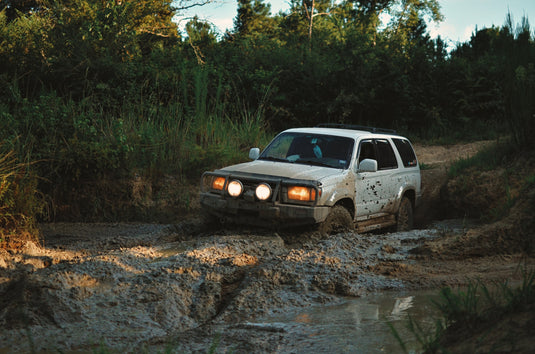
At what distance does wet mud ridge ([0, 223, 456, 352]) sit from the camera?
469cm

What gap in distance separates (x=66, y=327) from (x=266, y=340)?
161cm

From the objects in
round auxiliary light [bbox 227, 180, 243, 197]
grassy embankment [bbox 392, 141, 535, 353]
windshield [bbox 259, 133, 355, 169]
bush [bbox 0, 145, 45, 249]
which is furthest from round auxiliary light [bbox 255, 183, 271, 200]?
bush [bbox 0, 145, 45, 249]

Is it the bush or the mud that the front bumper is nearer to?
the mud

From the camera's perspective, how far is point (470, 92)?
18.5m

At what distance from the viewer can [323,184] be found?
24.9ft

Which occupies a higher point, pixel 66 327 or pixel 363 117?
pixel 363 117

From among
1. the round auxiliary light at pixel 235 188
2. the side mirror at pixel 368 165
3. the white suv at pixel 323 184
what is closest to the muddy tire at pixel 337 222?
the white suv at pixel 323 184

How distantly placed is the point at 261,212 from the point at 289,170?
0.77 metres

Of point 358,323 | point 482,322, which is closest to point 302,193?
point 358,323

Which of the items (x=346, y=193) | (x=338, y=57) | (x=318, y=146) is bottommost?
(x=346, y=193)

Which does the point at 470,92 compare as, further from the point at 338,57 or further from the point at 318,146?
the point at 318,146

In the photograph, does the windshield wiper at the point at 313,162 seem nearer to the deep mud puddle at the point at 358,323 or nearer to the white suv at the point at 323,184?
the white suv at the point at 323,184

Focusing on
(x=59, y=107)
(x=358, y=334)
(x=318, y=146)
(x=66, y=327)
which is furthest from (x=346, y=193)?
(x=59, y=107)

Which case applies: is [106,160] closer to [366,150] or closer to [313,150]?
[313,150]
